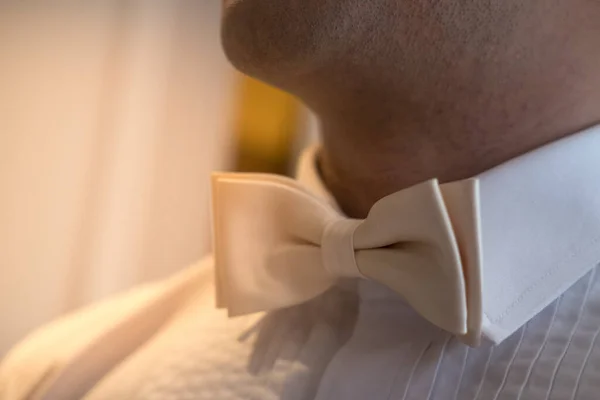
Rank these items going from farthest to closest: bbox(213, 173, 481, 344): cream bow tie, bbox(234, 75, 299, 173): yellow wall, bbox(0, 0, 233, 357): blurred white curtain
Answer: bbox(234, 75, 299, 173): yellow wall < bbox(0, 0, 233, 357): blurred white curtain < bbox(213, 173, 481, 344): cream bow tie

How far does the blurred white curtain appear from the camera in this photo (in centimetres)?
119

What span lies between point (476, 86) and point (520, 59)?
43mm

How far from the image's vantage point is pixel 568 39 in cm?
56

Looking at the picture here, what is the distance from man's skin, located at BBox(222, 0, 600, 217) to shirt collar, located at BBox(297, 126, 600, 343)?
6 centimetres

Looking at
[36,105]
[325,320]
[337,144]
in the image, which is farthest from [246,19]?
[36,105]

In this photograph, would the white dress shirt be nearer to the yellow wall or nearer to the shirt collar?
the shirt collar

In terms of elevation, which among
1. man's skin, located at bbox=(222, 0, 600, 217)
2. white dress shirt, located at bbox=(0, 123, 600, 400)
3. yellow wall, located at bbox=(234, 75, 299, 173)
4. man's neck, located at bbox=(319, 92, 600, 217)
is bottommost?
yellow wall, located at bbox=(234, 75, 299, 173)

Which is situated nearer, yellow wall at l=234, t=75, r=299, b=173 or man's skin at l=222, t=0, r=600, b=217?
man's skin at l=222, t=0, r=600, b=217

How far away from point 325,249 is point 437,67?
191 mm

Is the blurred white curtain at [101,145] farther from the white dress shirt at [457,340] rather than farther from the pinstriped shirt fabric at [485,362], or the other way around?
the pinstriped shirt fabric at [485,362]

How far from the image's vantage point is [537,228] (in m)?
0.51

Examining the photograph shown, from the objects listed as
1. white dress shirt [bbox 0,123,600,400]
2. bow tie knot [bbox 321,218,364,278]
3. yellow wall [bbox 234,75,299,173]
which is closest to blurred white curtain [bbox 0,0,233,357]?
yellow wall [bbox 234,75,299,173]

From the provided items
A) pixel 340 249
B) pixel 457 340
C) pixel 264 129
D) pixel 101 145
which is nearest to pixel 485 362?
pixel 457 340

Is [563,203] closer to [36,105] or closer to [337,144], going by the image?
[337,144]
